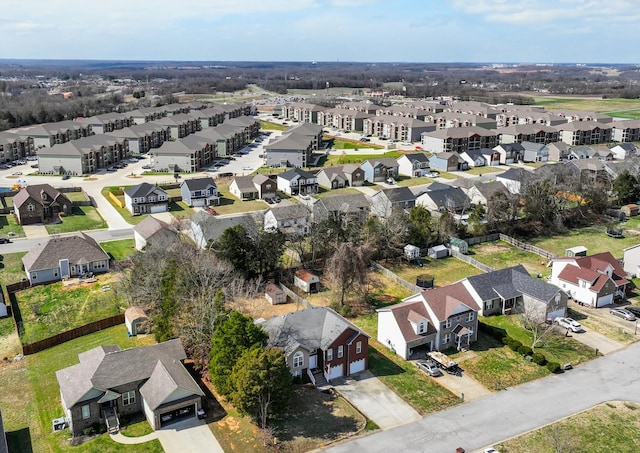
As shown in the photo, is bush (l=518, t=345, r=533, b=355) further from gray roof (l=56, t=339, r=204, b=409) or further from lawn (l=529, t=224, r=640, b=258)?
lawn (l=529, t=224, r=640, b=258)

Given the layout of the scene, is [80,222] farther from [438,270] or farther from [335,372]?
[335,372]

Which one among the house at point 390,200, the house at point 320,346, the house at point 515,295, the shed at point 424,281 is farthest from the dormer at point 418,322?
the house at point 390,200

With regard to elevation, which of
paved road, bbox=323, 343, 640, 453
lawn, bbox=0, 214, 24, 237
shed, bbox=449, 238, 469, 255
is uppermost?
shed, bbox=449, 238, 469, 255

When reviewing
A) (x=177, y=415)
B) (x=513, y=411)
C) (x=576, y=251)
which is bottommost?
(x=513, y=411)

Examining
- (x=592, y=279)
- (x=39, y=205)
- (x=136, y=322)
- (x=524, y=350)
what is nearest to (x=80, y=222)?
(x=39, y=205)

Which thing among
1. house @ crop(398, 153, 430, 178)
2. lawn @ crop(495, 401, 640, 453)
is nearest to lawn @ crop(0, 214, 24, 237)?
lawn @ crop(495, 401, 640, 453)

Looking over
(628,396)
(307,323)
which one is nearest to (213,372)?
(307,323)

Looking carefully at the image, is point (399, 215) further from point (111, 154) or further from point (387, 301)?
point (111, 154)
